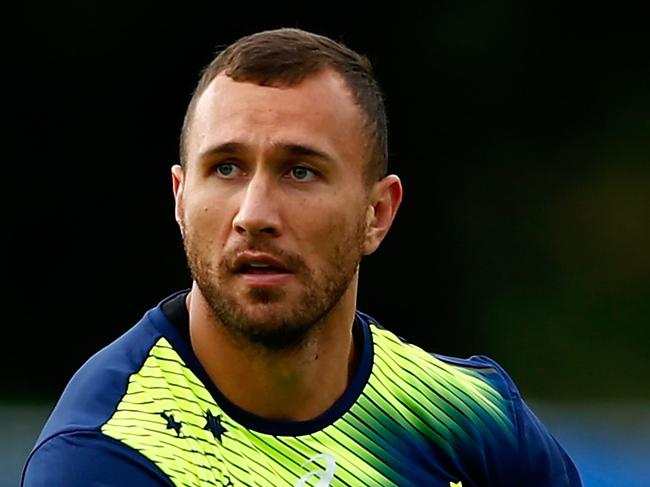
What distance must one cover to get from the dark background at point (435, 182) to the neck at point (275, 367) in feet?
15.9

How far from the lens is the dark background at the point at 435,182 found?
302 inches

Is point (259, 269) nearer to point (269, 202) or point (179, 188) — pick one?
point (269, 202)

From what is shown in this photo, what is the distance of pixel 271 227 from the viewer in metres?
2.61

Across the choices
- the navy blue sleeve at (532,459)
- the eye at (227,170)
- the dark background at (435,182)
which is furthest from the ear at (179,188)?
the dark background at (435,182)

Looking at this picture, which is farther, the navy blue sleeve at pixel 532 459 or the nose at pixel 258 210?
the navy blue sleeve at pixel 532 459

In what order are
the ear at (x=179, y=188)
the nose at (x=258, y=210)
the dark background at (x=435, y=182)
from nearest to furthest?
the nose at (x=258, y=210) → the ear at (x=179, y=188) → the dark background at (x=435, y=182)

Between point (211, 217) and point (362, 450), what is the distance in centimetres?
61

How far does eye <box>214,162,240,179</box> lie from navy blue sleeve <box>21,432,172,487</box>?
1.86 ft

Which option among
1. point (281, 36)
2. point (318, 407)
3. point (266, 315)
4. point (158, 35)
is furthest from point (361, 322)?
point (158, 35)

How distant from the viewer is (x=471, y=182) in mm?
8109

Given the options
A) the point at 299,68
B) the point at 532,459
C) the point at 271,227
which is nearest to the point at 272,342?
the point at 271,227

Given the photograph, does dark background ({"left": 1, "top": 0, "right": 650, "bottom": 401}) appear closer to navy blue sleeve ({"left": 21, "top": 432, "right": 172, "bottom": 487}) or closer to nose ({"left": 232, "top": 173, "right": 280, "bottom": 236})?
nose ({"left": 232, "top": 173, "right": 280, "bottom": 236})

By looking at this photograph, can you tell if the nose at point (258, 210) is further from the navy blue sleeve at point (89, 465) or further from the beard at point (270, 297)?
the navy blue sleeve at point (89, 465)

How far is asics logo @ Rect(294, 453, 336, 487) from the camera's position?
8.93 feet
